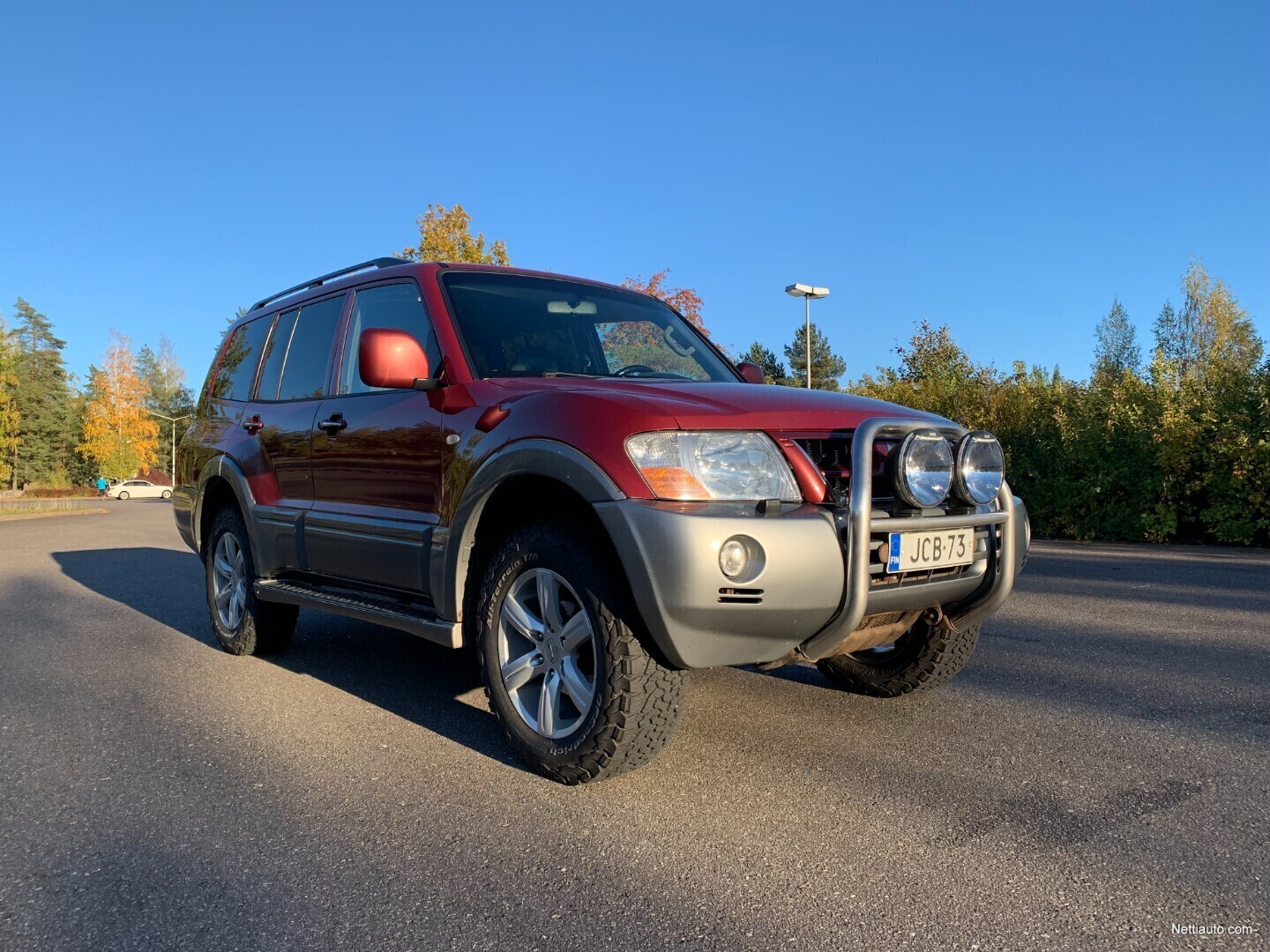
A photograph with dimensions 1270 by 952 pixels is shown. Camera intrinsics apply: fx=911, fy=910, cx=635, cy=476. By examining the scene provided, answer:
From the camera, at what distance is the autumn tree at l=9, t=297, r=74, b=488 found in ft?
218

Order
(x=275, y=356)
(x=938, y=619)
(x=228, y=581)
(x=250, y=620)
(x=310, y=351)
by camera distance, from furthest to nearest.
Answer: (x=228, y=581)
(x=275, y=356)
(x=250, y=620)
(x=310, y=351)
(x=938, y=619)

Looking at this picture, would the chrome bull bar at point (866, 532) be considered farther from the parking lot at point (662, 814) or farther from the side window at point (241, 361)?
the side window at point (241, 361)

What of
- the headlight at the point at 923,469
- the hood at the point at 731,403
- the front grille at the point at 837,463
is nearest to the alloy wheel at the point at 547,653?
the hood at the point at 731,403

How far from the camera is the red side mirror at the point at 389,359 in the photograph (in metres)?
3.49

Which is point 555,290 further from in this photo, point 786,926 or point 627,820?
point 786,926

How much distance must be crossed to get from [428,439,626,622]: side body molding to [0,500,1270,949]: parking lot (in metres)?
0.63

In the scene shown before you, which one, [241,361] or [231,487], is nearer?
[231,487]

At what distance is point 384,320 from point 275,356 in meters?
1.26

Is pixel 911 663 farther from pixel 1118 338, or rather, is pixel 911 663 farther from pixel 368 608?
pixel 1118 338

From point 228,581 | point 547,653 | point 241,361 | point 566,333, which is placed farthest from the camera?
point 241,361

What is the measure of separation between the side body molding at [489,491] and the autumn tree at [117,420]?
2844 inches

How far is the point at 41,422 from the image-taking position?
68.6 meters

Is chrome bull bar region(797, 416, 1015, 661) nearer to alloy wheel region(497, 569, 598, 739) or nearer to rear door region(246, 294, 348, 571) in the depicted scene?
alloy wheel region(497, 569, 598, 739)

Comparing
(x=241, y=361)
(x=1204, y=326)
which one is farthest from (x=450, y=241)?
(x=1204, y=326)
